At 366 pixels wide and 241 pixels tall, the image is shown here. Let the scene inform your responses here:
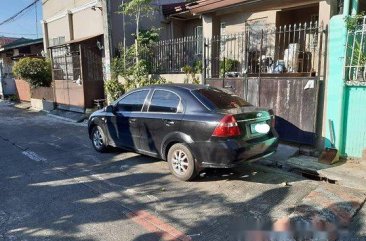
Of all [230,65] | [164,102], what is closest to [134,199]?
[164,102]

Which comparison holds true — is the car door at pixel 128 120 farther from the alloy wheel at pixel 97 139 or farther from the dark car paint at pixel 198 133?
the alloy wheel at pixel 97 139

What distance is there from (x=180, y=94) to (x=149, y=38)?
302 inches

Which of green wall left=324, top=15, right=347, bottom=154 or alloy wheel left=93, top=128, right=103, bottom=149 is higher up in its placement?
green wall left=324, top=15, right=347, bottom=154

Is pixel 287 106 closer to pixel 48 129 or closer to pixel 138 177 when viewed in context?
pixel 138 177

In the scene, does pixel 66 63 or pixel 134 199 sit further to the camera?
pixel 66 63

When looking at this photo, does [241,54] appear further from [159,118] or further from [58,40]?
[58,40]

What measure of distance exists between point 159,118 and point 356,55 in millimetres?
3700

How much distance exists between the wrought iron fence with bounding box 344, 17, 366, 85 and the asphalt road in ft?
7.09

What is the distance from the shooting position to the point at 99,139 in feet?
23.3

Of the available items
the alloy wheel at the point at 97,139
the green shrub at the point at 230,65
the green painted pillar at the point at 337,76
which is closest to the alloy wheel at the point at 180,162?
the alloy wheel at the point at 97,139

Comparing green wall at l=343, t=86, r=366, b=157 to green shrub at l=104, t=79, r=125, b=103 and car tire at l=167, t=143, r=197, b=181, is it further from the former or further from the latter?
green shrub at l=104, t=79, r=125, b=103

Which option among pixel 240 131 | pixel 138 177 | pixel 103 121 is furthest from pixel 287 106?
pixel 103 121

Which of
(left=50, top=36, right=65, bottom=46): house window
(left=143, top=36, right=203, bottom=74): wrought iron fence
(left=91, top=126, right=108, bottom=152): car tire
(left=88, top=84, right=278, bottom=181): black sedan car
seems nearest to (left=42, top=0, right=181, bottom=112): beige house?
(left=50, top=36, right=65, bottom=46): house window

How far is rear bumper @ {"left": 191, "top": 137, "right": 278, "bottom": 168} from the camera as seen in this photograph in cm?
462
